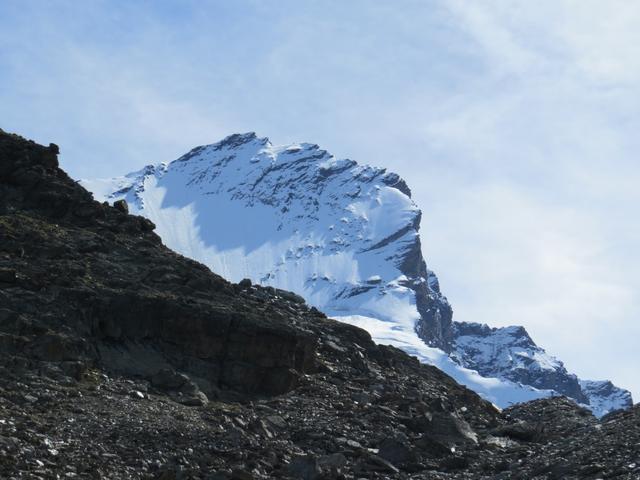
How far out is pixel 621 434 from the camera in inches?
1371

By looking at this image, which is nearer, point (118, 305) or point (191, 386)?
point (191, 386)

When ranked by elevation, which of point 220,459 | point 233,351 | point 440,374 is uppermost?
point 440,374

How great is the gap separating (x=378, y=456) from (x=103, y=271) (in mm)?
16248

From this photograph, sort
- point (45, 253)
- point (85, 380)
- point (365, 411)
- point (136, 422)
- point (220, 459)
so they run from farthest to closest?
point (45, 253), point (365, 411), point (85, 380), point (136, 422), point (220, 459)

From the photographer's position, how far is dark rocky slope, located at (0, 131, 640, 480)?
3069 centimetres

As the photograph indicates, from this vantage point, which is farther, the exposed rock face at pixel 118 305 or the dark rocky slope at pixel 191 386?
the exposed rock face at pixel 118 305

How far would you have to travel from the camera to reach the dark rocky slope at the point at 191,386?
101 feet

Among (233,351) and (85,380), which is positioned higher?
(233,351)

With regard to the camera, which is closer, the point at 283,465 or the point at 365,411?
the point at 283,465

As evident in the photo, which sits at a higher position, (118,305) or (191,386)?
Answer: (118,305)

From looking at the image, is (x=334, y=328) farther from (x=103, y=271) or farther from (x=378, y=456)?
(x=378, y=456)

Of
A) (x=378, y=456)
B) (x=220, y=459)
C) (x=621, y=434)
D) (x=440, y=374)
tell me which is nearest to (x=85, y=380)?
(x=220, y=459)

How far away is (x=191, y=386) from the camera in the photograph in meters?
39.7

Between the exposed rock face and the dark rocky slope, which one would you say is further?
the exposed rock face
